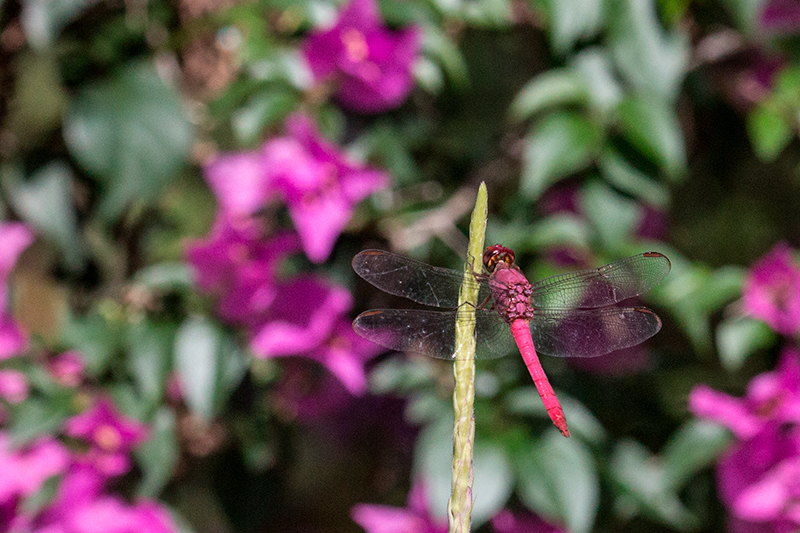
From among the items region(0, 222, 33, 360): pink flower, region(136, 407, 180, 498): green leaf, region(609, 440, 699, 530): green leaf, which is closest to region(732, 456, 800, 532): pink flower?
region(609, 440, 699, 530): green leaf

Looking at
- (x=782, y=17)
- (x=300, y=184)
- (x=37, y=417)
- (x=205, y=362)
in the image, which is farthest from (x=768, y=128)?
(x=37, y=417)

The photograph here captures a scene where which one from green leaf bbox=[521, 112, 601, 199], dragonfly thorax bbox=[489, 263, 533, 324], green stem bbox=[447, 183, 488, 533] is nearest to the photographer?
green stem bbox=[447, 183, 488, 533]

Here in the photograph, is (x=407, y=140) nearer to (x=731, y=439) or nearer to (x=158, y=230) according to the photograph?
(x=158, y=230)

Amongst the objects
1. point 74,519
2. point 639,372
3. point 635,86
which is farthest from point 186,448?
point 635,86

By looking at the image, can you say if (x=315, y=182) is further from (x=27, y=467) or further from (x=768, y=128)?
(x=768, y=128)

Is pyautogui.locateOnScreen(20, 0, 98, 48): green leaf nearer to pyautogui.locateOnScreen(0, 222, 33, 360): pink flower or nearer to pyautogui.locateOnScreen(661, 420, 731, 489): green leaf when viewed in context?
pyautogui.locateOnScreen(0, 222, 33, 360): pink flower

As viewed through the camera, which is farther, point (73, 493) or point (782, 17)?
A: point (782, 17)

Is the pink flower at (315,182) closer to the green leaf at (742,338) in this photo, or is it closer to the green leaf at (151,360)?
the green leaf at (151,360)
